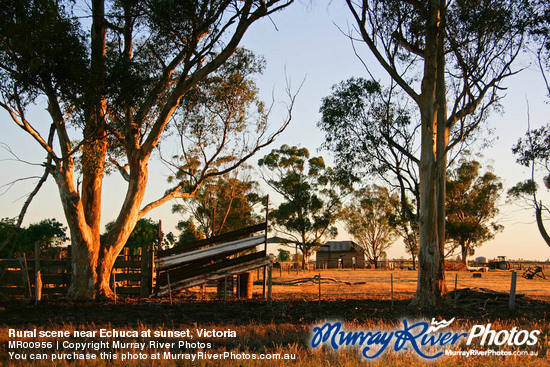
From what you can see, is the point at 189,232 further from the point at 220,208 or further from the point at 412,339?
the point at 412,339

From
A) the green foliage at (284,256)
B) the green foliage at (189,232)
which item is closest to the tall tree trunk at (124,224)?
the green foliage at (189,232)

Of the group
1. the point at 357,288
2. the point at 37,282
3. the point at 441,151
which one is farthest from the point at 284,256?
the point at 37,282

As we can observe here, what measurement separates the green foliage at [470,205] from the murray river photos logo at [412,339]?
49.7m

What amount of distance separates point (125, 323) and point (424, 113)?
38.1 feet

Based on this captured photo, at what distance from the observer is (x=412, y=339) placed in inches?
334

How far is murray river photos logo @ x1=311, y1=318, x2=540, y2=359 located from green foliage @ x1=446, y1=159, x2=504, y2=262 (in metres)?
49.7

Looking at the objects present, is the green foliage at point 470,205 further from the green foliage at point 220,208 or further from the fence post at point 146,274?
the fence post at point 146,274

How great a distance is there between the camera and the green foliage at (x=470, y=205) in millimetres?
56906

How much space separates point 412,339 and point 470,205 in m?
53.3

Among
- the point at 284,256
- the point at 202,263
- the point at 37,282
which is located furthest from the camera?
the point at 284,256

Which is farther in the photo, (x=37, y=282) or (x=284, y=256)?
(x=284, y=256)

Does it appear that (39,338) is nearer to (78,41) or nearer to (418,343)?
(418,343)

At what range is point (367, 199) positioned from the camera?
64.0 metres

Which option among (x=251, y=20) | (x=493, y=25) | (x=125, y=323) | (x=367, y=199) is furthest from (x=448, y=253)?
(x=125, y=323)
